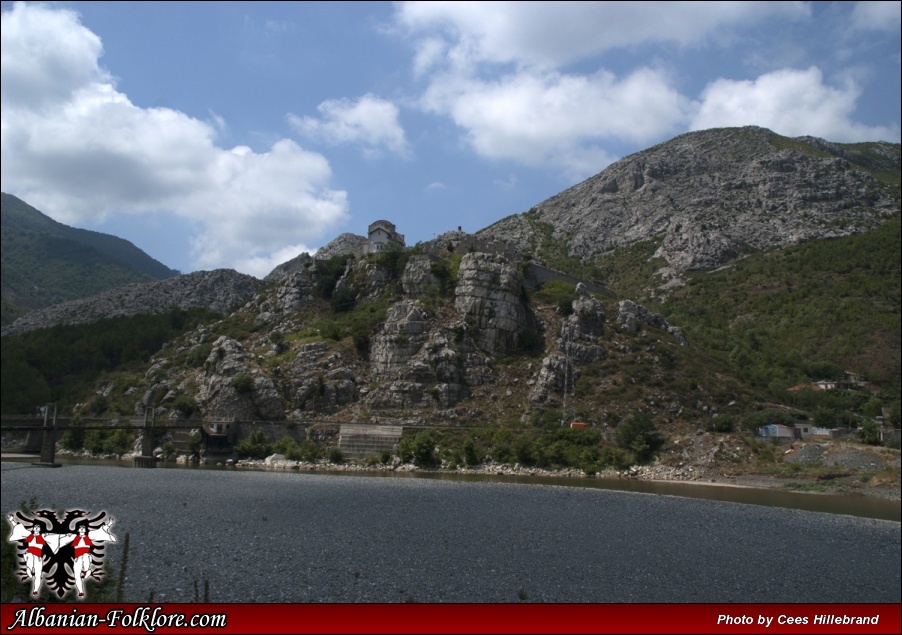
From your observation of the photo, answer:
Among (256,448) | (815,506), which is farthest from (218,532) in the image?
(256,448)

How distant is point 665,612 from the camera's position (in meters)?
10.8

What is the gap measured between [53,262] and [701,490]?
117 ft

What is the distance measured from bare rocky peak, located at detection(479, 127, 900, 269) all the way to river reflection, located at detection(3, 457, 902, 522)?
75.5m

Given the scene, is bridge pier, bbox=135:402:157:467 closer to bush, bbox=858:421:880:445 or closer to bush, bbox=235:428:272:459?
bush, bbox=235:428:272:459

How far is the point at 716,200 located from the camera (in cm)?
12431

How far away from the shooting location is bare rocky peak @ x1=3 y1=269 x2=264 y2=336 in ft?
85.1

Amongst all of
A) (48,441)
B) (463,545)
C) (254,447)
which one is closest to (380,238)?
(254,447)

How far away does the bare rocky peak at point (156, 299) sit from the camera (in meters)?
25.9

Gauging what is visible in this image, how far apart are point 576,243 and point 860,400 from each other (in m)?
71.1

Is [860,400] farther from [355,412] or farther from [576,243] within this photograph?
[576,243]

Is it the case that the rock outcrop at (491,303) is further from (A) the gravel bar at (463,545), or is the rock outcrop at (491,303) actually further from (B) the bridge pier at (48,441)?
(B) the bridge pier at (48,441)

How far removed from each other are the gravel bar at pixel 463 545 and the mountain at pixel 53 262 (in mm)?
6924

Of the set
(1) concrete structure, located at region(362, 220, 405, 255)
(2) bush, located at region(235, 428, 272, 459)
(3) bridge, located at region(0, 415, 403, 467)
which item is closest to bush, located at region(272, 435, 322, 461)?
(2) bush, located at region(235, 428, 272, 459)

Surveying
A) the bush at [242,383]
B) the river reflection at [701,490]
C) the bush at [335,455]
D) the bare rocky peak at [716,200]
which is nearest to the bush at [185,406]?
the bush at [242,383]
